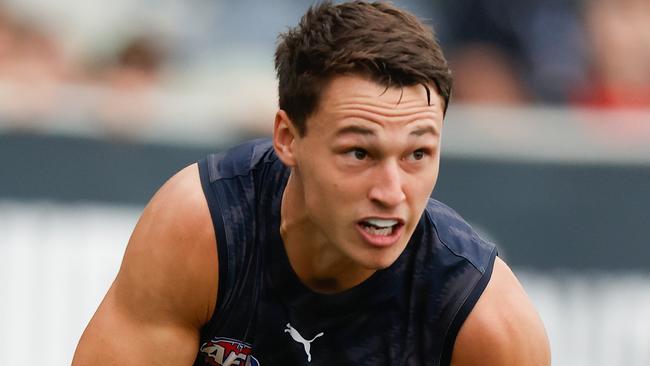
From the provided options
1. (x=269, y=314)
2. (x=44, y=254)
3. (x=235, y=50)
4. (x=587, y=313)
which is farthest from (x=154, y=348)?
(x=235, y=50)

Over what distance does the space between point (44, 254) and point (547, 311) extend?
9.63ft

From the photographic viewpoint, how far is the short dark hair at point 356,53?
13.4ft

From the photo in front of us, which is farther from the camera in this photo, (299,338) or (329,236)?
(299,338)

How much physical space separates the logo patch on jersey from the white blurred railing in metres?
3.65

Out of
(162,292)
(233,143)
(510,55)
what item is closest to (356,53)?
(162,292)

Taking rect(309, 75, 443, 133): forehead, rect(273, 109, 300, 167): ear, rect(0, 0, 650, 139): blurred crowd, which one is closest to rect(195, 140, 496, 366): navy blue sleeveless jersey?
rect(273, 109, 300, 167): ear

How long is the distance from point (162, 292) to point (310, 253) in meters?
0.50

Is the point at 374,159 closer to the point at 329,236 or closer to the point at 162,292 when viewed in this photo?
the point at 329,236

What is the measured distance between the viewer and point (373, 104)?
407 cm

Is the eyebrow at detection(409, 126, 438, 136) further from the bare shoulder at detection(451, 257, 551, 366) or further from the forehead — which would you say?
the bare shoulder at detection(451, 257, 551, 366)

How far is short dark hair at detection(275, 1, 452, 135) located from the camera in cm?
410

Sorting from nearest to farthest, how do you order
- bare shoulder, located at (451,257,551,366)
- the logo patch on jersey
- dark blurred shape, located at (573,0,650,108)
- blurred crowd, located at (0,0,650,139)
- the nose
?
the nose → bare shoulder, located at (451,257,551,366) → the logo patch on jersey → blurred crowd, located at (0,0,650,139) → dark blurred shape, located at (573,0,650,108)

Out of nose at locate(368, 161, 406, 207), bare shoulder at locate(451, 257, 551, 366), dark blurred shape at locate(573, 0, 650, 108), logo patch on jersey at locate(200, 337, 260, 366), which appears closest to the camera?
nose at locate(368, 161, 406, 207)

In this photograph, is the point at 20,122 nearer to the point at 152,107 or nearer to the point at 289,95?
the point at 152,107
